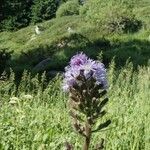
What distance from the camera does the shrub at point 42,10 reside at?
199 feet

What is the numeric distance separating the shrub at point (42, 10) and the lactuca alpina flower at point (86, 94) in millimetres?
58163

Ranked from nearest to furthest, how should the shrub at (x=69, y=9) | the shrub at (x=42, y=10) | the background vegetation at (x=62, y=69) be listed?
the background vegetation at (x=62, y=69) → the shrub at (x=69, y=9) → the shrub at (x=42, y=10)

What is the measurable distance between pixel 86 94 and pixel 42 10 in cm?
5946

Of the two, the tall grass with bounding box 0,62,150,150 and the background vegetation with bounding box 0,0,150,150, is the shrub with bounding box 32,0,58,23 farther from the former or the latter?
the tall grass with bounding box 0,62,150,150

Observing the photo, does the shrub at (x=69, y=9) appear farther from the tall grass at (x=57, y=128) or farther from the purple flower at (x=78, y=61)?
the purple flower at (x=78, y=61)

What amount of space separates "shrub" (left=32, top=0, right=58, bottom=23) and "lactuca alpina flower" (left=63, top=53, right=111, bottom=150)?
5816cm


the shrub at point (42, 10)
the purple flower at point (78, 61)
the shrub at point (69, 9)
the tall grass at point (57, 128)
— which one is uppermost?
the shrub at point (42, 10)

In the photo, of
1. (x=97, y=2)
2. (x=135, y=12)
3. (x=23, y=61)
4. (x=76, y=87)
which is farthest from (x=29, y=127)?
(x=97, y=2)

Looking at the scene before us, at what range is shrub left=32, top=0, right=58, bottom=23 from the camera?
60594 millimetres

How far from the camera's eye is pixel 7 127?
602cm

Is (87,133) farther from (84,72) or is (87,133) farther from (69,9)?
(69,9)

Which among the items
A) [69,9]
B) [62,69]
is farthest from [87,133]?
[69,9]

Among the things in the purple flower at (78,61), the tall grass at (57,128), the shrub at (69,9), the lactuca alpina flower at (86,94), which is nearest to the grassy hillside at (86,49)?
the tall grass at (57,128)

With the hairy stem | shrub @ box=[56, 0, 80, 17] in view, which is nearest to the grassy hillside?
the hairy stem
